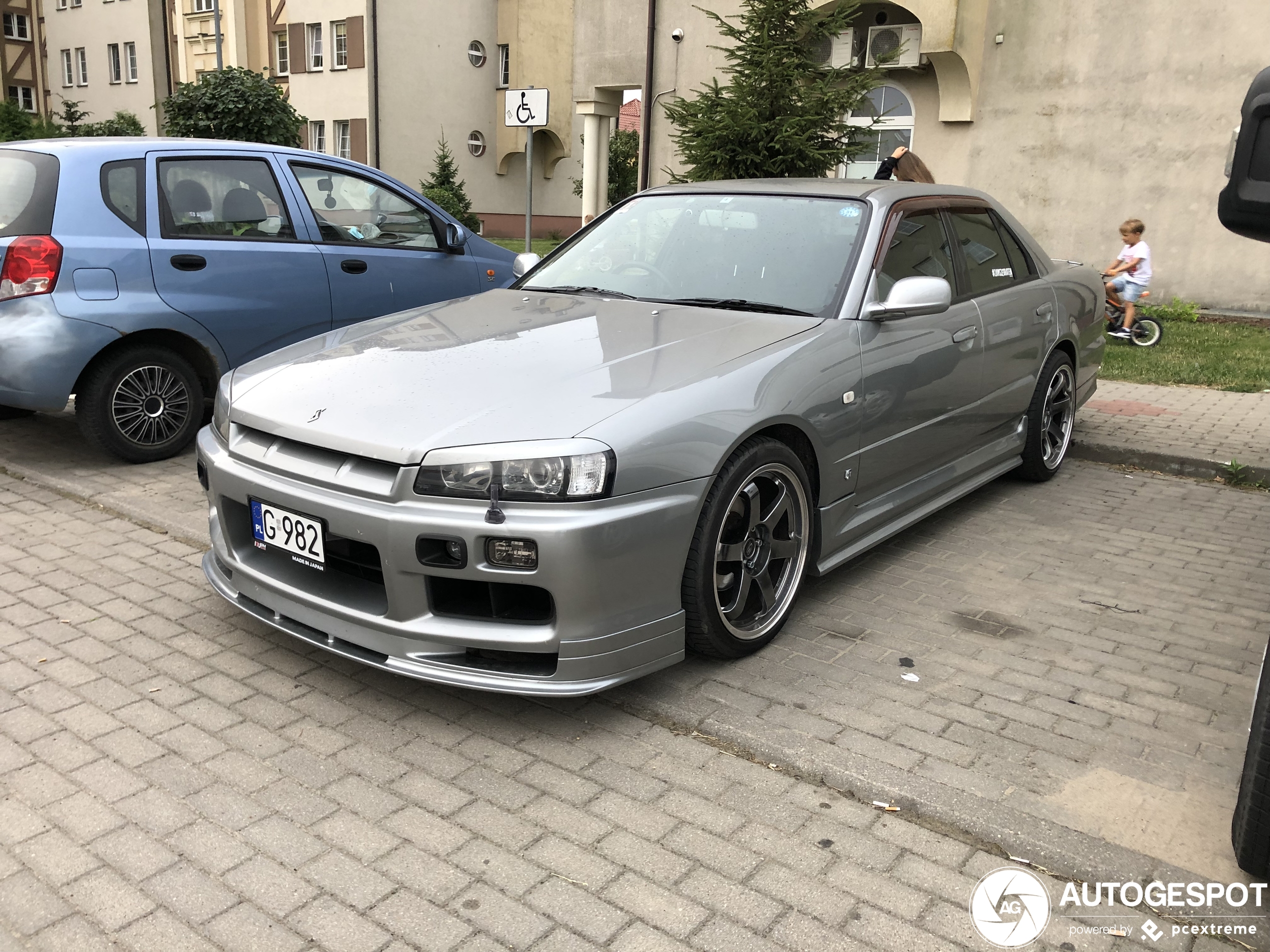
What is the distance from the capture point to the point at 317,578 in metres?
3.27

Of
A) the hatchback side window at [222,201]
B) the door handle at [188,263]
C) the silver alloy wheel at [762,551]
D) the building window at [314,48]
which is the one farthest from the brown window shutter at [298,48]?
the silver alloy wheel at [762,551]

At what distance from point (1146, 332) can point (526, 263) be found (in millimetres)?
8828

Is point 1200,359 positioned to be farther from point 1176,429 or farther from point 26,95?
point 26,95

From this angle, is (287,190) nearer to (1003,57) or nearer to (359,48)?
(1003,57)

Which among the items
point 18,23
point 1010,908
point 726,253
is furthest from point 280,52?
Answer: point 1010,908

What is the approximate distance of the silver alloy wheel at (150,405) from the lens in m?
5.62

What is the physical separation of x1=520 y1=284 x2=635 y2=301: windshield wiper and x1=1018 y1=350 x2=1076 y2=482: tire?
253cm

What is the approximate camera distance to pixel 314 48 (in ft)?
115

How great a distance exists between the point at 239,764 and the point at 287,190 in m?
4.38

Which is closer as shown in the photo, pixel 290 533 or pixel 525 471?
pixel 525 471

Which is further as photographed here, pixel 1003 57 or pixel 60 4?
pixel 60 4

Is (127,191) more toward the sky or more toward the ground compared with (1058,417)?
more toward the sky

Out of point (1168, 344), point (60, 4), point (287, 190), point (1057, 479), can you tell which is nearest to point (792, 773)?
point (1057, 479)

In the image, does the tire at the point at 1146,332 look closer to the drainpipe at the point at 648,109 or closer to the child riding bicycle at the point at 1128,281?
the child riding bicycle at the point at 1128,281
